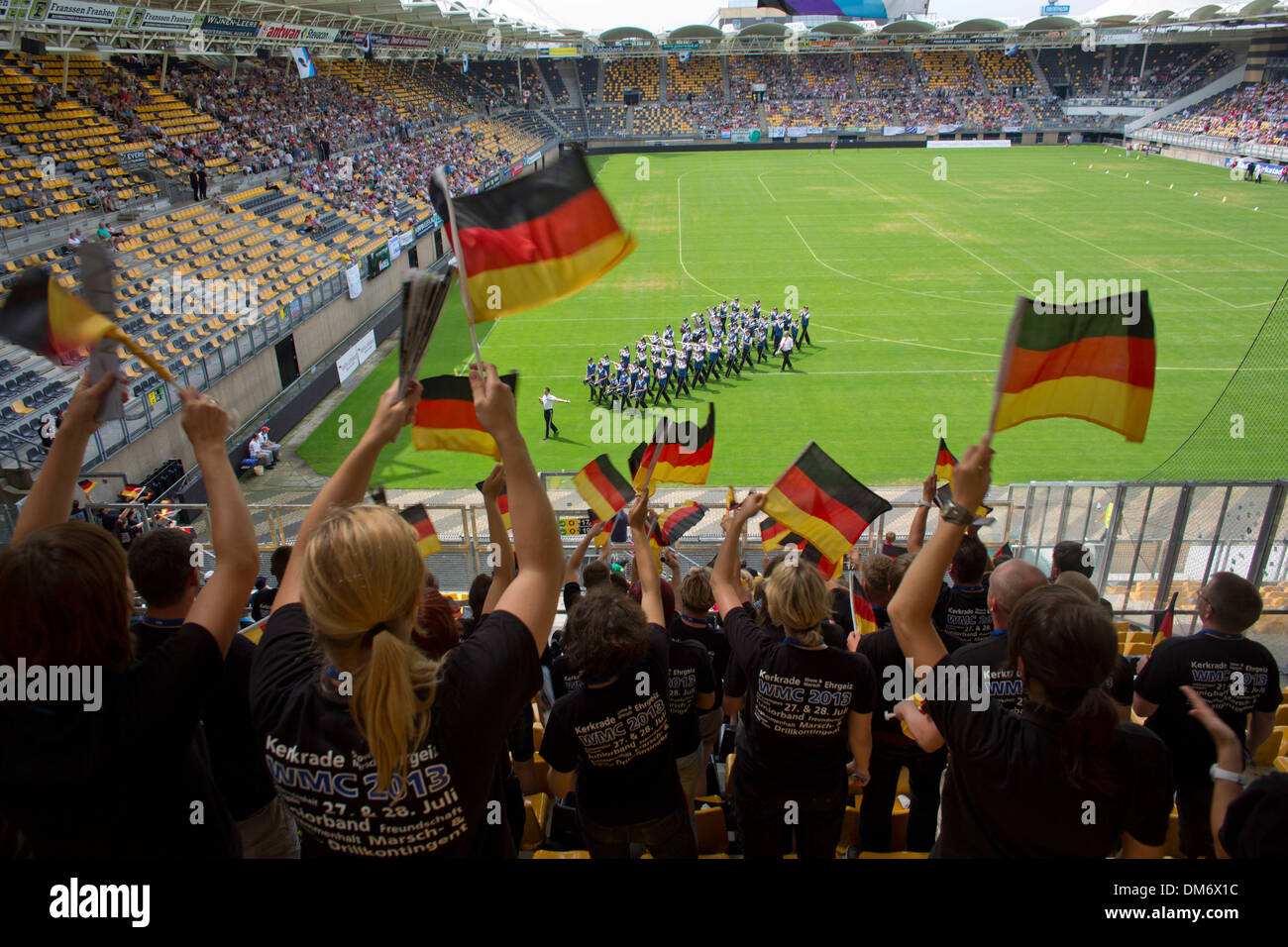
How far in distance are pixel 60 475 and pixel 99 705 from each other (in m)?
0.93

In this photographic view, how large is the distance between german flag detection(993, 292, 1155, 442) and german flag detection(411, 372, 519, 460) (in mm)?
3377

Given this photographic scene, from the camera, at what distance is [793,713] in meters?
3.20

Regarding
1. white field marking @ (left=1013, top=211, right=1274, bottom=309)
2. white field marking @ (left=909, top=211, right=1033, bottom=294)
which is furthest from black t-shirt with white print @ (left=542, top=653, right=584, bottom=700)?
white field marking @ (left=1013, top=211, right=1274, bottom=309)

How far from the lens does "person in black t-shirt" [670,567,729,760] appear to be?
170 inches

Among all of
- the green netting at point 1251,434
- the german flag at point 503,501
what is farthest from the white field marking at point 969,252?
the german flag at point 503,501

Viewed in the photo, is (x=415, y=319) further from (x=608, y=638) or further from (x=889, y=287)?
(x=889, y=287)

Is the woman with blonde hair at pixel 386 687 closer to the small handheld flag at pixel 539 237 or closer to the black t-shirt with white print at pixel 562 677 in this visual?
the small handheld flag at pixel 539 237

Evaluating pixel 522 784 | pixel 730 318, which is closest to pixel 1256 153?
pixel 730 318

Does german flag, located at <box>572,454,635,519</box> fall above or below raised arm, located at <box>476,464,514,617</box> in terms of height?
below

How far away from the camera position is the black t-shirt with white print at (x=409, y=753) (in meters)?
1.78

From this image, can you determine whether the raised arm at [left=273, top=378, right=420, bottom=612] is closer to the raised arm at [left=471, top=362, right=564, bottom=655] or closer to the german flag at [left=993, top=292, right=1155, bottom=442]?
the raised arm at [left=471, top=362, right=564, bottom=655]

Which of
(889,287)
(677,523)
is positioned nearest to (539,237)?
(677,523)

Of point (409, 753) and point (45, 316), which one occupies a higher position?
point (45, 316)

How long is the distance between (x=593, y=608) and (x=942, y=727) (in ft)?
4.19
